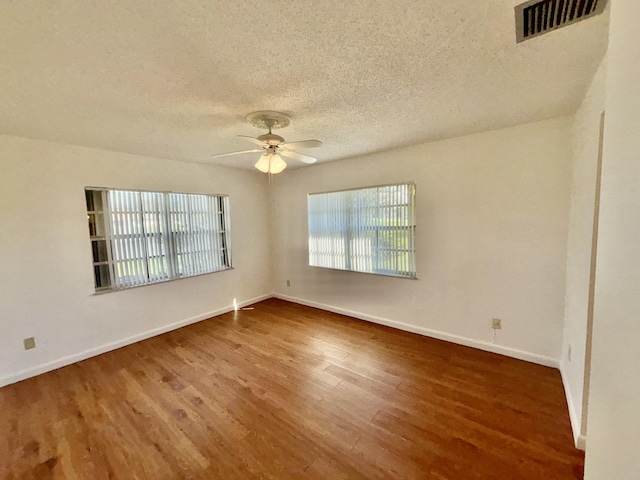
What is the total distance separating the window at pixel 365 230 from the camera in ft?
10.9

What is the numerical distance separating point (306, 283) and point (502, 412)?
3064 mm

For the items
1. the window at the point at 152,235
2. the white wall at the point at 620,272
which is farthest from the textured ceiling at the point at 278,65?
the window at the point at 152,235

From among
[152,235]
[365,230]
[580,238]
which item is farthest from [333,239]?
[580,238]

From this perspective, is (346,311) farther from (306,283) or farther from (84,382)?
(84,382)

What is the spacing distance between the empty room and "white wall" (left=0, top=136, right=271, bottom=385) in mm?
20

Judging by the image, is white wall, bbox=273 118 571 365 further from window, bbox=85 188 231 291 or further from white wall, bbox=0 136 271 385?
white wall, bbox=0 136 271 385

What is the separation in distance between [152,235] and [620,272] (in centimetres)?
403

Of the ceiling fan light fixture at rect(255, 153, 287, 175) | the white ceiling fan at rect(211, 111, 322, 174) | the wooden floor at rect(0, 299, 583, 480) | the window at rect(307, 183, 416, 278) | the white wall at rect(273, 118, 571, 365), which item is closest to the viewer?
the wooden floor at rect(0, 299, 583, 480)

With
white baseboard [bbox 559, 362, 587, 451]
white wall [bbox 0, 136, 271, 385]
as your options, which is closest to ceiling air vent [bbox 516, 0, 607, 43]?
white baseboard [bbox 559, 362, 587, 451]

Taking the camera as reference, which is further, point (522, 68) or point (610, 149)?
point (522, 68)

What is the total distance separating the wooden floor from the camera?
5.27ft

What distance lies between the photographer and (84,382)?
250 cm

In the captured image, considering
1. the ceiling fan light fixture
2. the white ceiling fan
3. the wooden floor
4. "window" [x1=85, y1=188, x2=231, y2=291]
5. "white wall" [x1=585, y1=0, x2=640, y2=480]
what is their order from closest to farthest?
"white wall" [x1=585, y1=0, x2=640, y2=480] < the wooden floor < the white ceiling fan < the ceiling fan light fixture < "window" [x1=85, y1=188, x2=231, y2=291]

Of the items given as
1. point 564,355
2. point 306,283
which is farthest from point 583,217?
point 306,283
